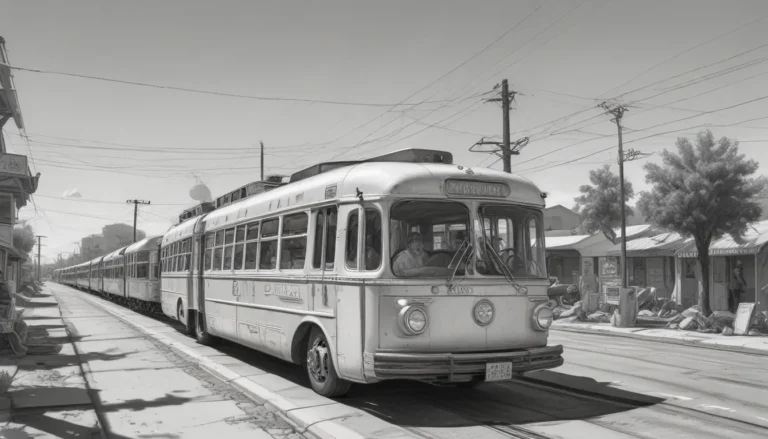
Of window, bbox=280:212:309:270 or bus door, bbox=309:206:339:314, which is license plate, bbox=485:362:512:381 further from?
window, bbox=280:212:309:270

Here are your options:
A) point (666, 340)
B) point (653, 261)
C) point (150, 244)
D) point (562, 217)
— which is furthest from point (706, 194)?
point (562, 217)

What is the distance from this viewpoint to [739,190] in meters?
20.8

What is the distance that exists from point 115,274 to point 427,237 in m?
32.0

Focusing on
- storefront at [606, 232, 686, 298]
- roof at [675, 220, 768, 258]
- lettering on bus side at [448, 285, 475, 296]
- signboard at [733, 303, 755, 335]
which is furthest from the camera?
storefront at [606, 232, 686, 298]

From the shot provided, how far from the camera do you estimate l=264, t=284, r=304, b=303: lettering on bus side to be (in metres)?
8.56

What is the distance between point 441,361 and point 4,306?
10.6 m

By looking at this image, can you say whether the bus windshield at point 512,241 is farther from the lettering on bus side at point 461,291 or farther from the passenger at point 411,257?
the passenger at point 411,257

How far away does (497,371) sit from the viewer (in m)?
6.85

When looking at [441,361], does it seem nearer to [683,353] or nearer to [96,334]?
[683,353]

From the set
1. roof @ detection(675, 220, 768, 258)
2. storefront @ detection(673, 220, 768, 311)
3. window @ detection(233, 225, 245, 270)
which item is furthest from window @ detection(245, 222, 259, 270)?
roof @ detection(675, 220, 768, 258)

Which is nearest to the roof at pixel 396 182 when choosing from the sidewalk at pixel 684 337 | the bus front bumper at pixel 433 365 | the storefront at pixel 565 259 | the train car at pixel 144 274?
the bus front bumper at pixel 433 365

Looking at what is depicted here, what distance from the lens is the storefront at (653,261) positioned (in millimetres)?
27531

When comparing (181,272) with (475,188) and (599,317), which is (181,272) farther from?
(599,317)

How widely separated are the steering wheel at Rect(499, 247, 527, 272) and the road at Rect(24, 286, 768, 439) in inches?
62.7
